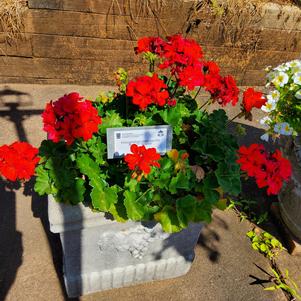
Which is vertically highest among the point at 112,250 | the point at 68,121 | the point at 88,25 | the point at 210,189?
the point at 88,25

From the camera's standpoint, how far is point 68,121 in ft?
4.86

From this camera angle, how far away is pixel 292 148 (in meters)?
2.54

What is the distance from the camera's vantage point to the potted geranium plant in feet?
5.01

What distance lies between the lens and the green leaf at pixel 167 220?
65.1 inches

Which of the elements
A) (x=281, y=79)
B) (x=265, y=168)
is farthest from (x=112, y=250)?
(x=281, y=79)

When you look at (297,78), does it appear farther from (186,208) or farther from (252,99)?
(186,208)

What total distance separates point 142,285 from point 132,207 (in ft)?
2.91

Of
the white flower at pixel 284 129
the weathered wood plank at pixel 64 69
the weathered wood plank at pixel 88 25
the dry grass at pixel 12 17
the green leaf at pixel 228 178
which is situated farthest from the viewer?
the weathered wood plank at pixel 64 69

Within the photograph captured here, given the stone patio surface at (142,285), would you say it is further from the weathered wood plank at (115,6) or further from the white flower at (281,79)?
the weathered wood plank at (115,6)

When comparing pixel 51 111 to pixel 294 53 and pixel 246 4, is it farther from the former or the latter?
pixel 294 53

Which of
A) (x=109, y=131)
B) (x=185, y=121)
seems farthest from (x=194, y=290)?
(x=109, y=131)

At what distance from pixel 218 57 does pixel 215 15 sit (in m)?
0.50

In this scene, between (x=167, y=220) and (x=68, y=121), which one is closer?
(x=68, y=121)

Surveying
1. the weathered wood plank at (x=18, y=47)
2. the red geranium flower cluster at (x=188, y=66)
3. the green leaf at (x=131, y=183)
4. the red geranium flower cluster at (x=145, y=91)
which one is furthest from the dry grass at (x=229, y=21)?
the green leaf at (x=131, y=183)
